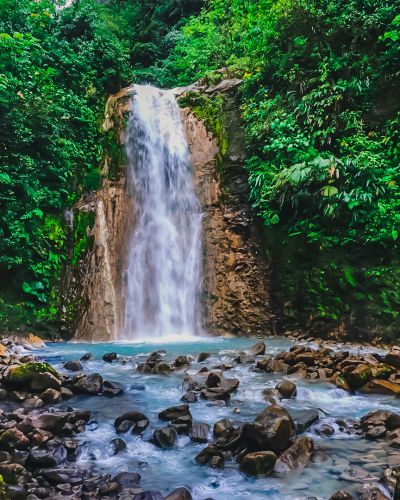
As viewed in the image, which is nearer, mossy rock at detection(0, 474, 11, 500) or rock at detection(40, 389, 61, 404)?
mossy rock at detection(0, 474, 11, 500)

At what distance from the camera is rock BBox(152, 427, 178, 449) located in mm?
3828

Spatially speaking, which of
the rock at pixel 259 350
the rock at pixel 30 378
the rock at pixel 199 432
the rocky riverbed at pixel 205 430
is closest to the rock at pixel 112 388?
the rocky riverbed at pixel 205 430

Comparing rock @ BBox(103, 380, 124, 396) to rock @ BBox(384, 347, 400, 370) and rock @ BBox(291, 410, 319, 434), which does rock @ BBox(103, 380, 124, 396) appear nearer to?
rock @ BBox(291, 410, 319, 434)

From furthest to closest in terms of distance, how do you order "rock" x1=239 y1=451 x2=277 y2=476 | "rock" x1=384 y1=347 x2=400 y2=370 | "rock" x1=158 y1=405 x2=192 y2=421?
"rock" x1=384 y1=347 x2=400 y2=370, "rock" x1=158 y1=405 x2=192 y2=421, "rock" x1=239 y1=451 x2=277 y2=476

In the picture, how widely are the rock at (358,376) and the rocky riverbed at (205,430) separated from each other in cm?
1

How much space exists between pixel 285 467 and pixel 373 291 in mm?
5808

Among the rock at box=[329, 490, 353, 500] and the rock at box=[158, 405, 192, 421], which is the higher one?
the rock at box=[158, 405, 192, 421]

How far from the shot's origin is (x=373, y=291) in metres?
8.45

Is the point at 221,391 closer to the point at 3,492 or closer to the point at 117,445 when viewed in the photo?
the point at 117,445

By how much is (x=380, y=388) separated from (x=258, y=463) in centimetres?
261

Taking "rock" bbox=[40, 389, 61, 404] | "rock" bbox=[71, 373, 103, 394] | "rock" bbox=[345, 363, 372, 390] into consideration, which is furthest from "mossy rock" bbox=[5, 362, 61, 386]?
"rock" bbox=[345, 363, 372, 390]

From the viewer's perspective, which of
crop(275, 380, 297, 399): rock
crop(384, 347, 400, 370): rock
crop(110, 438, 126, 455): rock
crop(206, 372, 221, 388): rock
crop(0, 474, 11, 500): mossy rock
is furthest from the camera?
crop(384, 347, 400, 370): rock

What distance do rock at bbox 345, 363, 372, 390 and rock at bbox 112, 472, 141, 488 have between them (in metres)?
3.20

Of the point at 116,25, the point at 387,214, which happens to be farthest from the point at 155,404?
the point at 116,25
